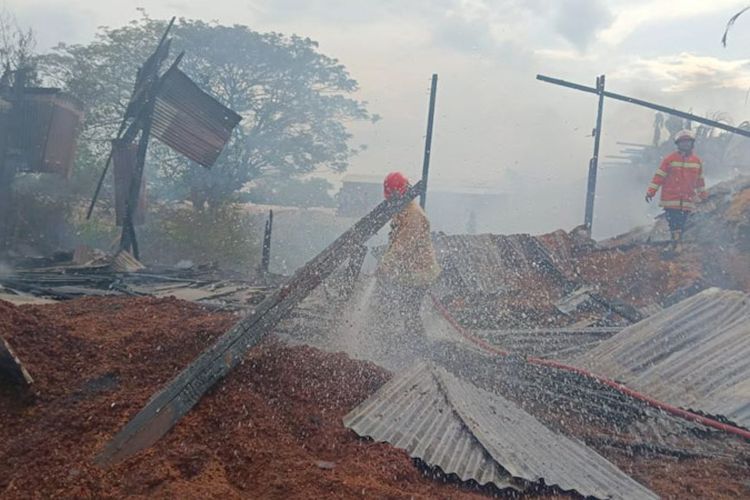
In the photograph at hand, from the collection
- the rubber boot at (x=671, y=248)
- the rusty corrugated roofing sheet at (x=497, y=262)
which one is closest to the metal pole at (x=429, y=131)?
the rusty corrugated roofing sheet at (x=497, y=262)

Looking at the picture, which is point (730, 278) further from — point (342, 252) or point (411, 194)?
point (342, 252)

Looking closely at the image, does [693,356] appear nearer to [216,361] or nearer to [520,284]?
[216,361]

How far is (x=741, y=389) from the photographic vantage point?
461 centimetres

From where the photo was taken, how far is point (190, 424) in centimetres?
344

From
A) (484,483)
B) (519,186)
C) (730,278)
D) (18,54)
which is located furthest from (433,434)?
(519,186)

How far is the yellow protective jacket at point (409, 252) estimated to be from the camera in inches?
261

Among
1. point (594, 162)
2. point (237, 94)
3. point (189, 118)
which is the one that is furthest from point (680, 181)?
point (237, 94)

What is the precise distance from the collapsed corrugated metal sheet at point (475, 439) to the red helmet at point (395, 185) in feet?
8.04

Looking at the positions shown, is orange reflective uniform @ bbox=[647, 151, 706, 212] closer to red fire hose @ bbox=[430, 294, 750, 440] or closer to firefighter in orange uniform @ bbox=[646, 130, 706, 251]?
firefighter in orange uniform @ bbox=[646, 130, 706, 251]

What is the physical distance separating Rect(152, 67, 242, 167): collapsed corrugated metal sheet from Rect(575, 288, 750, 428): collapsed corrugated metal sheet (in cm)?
766

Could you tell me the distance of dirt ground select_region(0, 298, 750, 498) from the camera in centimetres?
282

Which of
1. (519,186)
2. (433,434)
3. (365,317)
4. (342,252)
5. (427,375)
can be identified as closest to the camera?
(433,434)

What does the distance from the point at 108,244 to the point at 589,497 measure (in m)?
15.3

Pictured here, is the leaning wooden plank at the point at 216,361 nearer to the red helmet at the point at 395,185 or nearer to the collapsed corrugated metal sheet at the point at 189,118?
the red helmet at the point at 395,185
